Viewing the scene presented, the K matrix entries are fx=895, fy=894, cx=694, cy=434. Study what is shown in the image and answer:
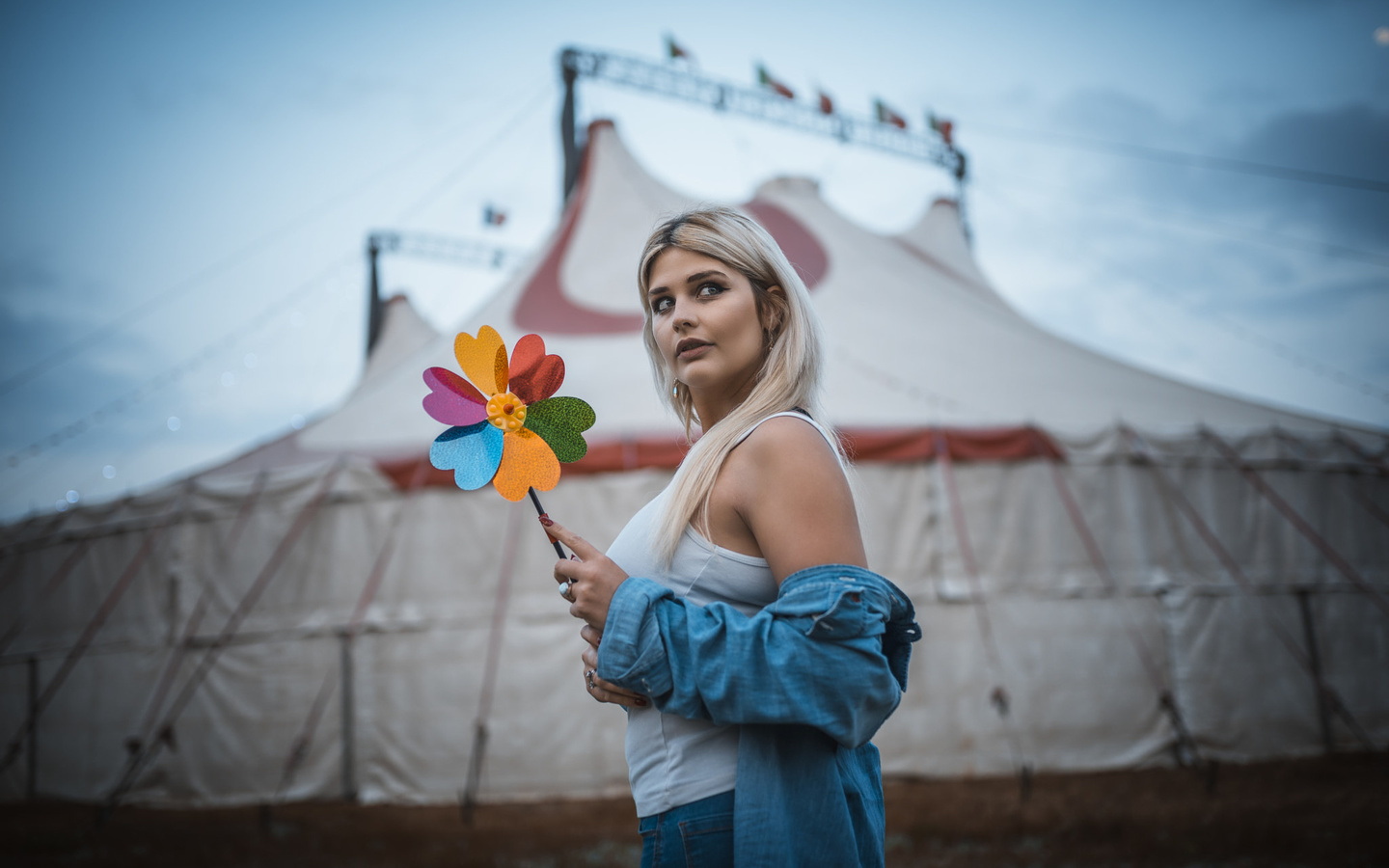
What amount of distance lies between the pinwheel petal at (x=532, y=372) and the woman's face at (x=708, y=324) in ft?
0.49

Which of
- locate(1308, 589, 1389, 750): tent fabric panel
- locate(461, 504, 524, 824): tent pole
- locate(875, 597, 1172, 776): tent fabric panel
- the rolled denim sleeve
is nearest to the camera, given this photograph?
the rolled denim sleeve

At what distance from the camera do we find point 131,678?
5.77 meters

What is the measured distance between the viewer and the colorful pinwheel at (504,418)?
1.13 meters

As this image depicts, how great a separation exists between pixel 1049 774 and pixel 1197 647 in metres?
1.18

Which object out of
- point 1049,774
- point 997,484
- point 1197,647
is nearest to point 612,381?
point 997,484

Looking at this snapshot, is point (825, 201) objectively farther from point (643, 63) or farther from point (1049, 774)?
point (1049, 774)

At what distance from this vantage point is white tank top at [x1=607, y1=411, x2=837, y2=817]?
979 millimetres

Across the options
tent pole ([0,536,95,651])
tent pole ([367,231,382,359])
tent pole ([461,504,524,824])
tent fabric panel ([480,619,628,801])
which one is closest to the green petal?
tent fabric panel ([480,619,628,801])

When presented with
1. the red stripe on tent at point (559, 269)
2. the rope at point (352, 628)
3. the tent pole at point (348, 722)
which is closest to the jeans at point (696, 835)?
the rope at point (352, 628)

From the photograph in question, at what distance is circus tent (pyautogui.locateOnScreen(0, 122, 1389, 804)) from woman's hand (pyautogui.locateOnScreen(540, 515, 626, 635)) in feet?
13.0

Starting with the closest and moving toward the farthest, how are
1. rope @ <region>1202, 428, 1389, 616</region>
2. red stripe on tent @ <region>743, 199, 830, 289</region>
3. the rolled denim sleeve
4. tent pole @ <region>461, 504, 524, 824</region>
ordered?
the rolled denim sleeve < tent pole @ <region>461, 504, 524, 824</region> < rope @ <region>1202, 428, 1389, 616</region> < red stripe on tent @ <region>743, 199, 830, 289</region>

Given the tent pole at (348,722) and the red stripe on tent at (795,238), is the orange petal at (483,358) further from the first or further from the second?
the red stripe on tent at (795,238)

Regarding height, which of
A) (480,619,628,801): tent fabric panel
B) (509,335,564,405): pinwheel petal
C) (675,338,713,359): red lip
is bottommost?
(480,619,628,801): tent fabric panel

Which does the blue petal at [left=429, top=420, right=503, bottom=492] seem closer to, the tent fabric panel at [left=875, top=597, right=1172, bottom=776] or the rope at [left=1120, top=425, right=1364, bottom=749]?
the tent fabric panel at [left=875, top=597, right=1172, bottom=776]
